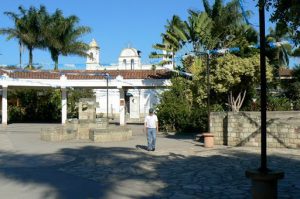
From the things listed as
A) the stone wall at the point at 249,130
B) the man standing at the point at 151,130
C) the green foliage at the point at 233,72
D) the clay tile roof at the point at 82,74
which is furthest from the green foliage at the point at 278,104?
the man standing at the point at 151,130

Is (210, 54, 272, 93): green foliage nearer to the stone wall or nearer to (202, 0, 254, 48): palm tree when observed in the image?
(202, 0, 254, 48): palm tree

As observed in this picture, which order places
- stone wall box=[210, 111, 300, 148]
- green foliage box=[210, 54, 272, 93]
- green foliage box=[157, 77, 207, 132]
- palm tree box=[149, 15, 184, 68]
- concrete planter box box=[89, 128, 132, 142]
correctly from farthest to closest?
1. palm tree box=[149, 15, 184, 68]
2. green foliage box=[157, 77, 207, 132]
3. green foliage box=[210, 54, 272, 93]
4. concrete planter box box=[89, 128, 132, 142]
5. stone wall box=[210, 111, 300, 148]

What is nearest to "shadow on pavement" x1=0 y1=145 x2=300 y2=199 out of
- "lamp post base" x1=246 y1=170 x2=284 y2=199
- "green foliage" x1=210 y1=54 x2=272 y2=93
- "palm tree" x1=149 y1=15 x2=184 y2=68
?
"lamp post base" x1=246 y1=170 x2=284 y2=199

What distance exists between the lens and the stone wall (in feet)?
56.7

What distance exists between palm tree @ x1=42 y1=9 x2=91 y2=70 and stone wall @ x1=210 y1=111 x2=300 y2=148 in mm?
25812

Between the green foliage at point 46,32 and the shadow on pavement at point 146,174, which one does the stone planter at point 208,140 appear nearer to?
the shadow on pavement at point 146,174

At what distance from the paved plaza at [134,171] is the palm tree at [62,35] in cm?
2479

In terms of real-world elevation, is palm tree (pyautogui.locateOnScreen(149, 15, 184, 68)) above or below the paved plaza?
above

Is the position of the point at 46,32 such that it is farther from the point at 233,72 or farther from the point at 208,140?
the point at 208,140

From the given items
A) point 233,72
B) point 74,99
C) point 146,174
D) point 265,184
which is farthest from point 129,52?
point 265,184

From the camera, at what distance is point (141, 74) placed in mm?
37781

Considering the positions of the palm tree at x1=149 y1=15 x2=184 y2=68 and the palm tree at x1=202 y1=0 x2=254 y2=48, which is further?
the palm tree at x1=149 y1=15 x2=184 y2=68

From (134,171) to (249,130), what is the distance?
6.86m

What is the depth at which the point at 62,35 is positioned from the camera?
43094 millimetres
